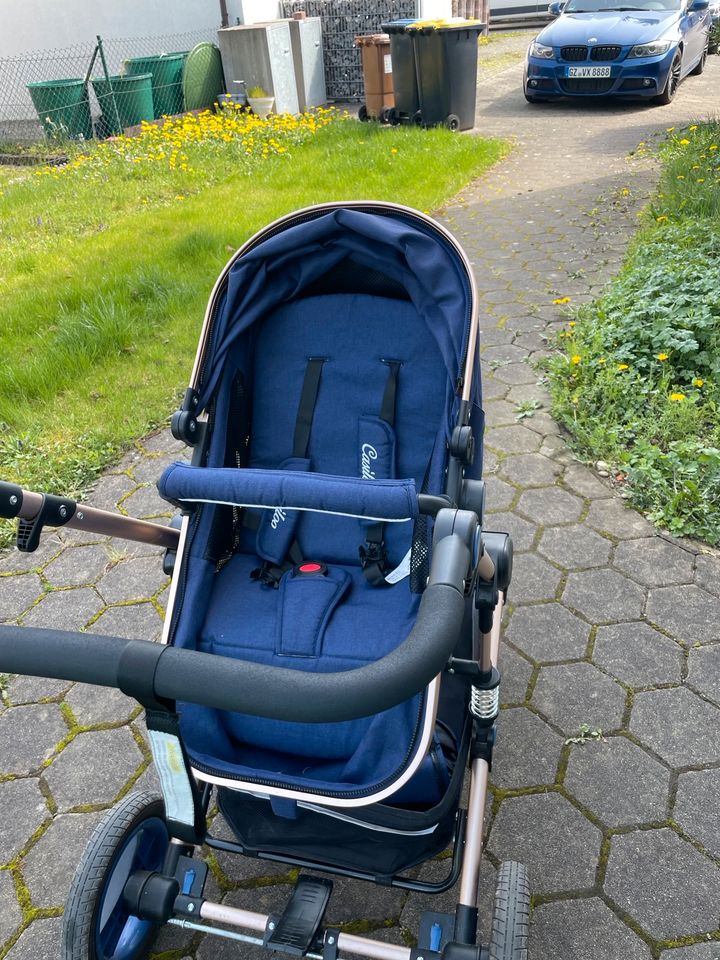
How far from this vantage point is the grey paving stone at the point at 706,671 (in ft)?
8.96

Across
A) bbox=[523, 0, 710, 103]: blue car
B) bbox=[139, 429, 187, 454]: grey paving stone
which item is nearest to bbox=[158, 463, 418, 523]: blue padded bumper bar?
bbox=[139, 429, 187, 454]: grey paving stone

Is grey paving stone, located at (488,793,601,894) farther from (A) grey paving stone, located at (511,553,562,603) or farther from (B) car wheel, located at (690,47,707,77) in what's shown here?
(B) car wheel, located at (690,47,707,77)

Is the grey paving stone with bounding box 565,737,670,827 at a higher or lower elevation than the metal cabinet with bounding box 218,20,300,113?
lower

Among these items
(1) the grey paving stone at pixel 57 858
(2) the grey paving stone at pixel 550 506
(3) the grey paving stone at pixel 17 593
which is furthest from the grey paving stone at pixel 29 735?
(2) the grey paving stone at pixel 550 506

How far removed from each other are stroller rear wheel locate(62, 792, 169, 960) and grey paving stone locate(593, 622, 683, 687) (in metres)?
1.68

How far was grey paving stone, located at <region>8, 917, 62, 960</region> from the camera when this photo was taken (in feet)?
7.10

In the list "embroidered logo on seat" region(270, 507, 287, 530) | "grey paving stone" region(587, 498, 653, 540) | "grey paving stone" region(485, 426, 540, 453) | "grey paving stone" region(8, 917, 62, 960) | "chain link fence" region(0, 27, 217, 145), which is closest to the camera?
"grey paving stone" region(8, 917, 62, 960)

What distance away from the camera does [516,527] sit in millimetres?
3572

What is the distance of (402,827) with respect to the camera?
5.85 ft

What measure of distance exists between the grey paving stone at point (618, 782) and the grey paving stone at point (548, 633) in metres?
0.41

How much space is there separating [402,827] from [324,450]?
125 cm

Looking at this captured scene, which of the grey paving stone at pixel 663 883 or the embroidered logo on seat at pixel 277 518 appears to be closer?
the grey paving stone at pixel 663 883

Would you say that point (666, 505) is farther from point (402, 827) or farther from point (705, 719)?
point (402, 827)

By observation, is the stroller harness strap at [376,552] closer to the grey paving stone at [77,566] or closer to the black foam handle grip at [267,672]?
the black foam handle grip at [267,672]
